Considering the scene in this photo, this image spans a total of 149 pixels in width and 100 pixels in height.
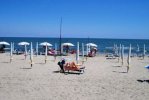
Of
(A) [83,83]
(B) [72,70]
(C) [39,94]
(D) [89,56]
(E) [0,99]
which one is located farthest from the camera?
(D) [89,56]

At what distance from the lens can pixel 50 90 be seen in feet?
36.3

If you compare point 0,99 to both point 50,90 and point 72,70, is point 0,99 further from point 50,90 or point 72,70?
point 72,70

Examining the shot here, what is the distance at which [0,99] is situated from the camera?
30.7 feet

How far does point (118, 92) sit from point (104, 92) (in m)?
0.55

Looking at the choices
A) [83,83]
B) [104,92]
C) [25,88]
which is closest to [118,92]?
[104,92]

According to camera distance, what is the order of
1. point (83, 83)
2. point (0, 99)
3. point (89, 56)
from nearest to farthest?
point (0, 99), point (83, 83), point (89, 56)

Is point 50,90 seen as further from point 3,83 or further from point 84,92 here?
point 3,83

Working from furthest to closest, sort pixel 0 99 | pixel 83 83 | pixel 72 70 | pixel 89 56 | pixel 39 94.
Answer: pixel 89 56 < pixel 72 70 < pixel 83 83 < pixel 39 94 < pixel 0 99

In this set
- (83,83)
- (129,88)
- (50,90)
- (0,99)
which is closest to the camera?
(0,99)

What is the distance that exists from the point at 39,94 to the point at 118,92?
10.0ft

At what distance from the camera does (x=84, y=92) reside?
10742 mm

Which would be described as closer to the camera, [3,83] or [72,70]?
[3,83]

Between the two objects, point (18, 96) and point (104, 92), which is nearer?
point (18, 96)

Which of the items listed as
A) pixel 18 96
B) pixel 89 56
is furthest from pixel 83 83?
pixel 89 56
